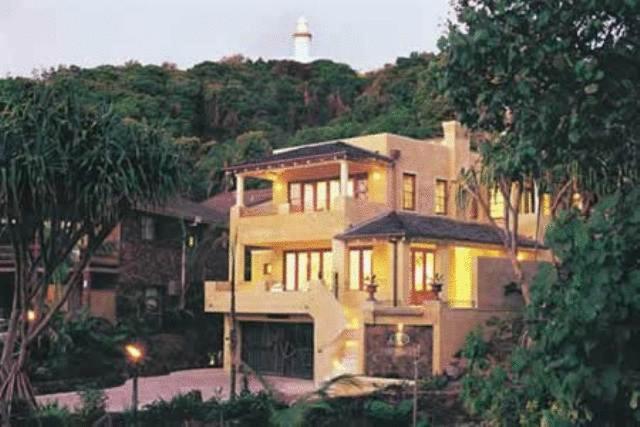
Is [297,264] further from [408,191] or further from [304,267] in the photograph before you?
[408,191]

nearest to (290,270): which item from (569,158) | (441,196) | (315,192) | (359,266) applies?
(315,192)

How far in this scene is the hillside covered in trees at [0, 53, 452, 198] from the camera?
49.1m

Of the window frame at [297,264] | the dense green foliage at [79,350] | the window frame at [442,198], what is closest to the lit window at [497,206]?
the window frame at [442,198]

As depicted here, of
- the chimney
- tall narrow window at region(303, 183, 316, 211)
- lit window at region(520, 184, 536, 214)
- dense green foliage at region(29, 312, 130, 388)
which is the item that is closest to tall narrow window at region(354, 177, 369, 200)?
tall narrow window at region(303, 183, 316, 211)

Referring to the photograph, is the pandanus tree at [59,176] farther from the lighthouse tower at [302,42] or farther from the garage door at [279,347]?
the lighthouse tower at [302,42]

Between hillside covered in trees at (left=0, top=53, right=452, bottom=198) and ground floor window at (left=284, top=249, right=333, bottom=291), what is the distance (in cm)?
1450

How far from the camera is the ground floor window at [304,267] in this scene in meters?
31.3

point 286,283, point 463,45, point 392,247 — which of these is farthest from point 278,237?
point 463,45

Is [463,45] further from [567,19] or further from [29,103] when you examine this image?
[29,103]

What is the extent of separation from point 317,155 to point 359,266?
359 centimetres

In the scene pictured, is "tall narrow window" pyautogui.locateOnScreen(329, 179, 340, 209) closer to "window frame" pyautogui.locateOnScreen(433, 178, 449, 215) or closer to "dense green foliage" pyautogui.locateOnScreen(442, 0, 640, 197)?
"window frame" pyautogui.locateOnScreen(433, 178, 449, 215)

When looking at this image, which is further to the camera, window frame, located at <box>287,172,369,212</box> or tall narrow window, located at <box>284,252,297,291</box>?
tall narrow window, located at <box>284,252,297,291</box>

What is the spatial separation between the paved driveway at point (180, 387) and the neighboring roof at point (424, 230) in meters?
4.65

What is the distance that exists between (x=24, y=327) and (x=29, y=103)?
412 cm
